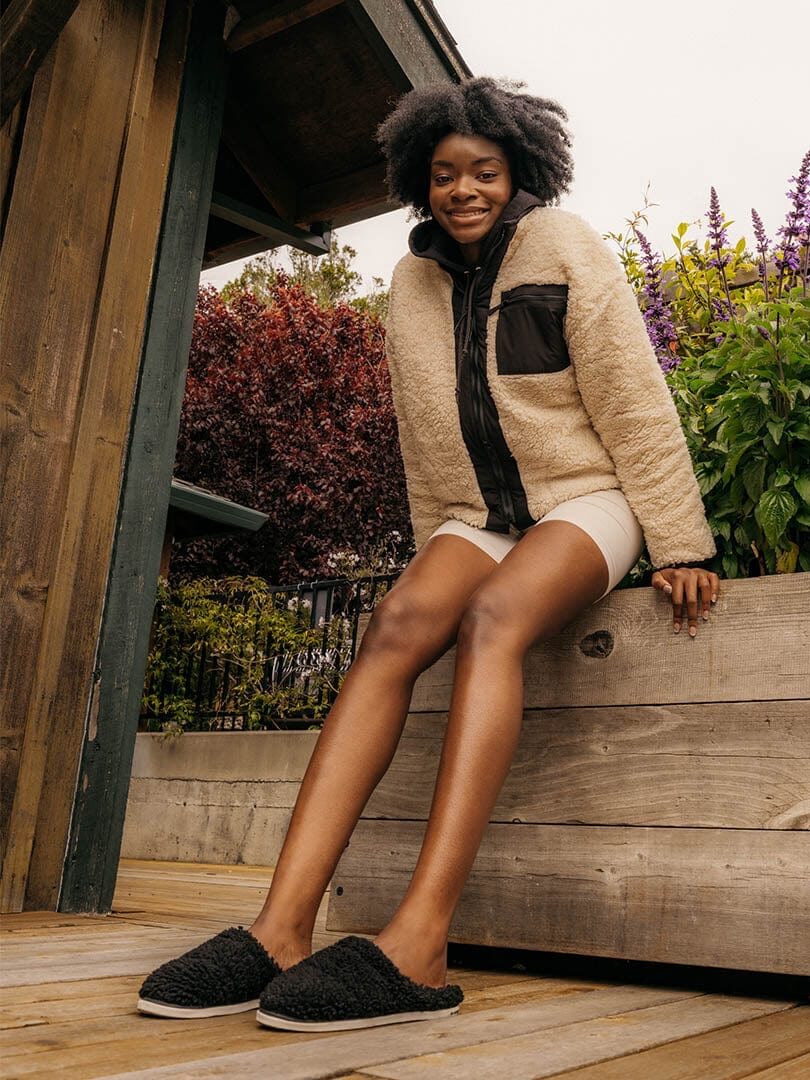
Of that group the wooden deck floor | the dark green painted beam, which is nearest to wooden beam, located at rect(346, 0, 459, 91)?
the wooden deck floor

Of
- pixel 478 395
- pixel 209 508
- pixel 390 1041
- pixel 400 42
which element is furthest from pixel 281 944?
pixel 209 508

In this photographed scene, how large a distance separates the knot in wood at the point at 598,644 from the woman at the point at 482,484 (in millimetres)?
107

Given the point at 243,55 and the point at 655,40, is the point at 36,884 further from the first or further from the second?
the point at 655,40

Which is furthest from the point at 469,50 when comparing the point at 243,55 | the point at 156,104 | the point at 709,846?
the point at 709,846

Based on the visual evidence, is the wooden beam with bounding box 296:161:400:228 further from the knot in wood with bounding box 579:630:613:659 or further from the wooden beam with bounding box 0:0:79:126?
the knot in wood with bounding box 579:630:613:659

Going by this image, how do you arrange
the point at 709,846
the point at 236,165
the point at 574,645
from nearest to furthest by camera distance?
the point at 709,846 < the point at 574,645 < the point at 236,165

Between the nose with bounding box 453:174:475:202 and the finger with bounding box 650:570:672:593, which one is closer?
the finger with bounding box 650:570:672:593

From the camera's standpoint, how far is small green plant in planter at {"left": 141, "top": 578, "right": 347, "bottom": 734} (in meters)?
5.68

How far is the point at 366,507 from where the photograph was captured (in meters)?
11.3

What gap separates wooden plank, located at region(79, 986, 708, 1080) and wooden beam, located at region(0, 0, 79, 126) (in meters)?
1.97

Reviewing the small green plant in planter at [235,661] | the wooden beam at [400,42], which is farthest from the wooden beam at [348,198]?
the small green plant in planter at [235,661]

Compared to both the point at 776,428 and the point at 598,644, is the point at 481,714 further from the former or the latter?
the point at 776,428

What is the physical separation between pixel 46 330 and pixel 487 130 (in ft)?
3.78

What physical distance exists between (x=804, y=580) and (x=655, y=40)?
1206cm
